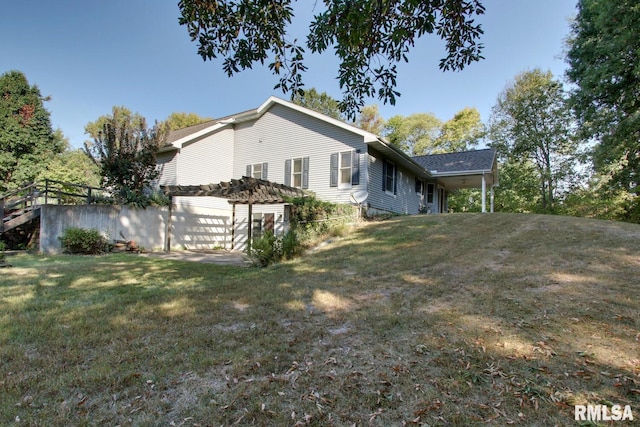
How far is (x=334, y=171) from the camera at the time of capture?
1340cm

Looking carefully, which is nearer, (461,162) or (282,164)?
(282,164)

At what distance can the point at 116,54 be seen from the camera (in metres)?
13.4

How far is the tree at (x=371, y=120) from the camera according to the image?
31.7 meters

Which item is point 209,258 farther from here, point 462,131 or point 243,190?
point 462,131

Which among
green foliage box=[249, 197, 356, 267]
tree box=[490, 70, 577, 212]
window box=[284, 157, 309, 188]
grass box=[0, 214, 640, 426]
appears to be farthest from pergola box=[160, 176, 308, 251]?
tree box=[490, 70, 577, 212]

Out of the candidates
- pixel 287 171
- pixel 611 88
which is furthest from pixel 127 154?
pixel 611 88

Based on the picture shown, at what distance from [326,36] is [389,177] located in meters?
11.1

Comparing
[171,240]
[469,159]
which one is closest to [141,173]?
[171,240]

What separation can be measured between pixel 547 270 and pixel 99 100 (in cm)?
2391

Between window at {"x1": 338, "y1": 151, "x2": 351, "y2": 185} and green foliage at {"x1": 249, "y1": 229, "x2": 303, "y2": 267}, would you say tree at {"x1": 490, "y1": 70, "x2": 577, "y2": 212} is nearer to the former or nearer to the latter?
window at {"x1": 338, "y1": 151, "x2": 351, "y2": 185}

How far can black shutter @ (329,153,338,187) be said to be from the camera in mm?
13344

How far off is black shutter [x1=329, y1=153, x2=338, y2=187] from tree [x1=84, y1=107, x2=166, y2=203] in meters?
7.49

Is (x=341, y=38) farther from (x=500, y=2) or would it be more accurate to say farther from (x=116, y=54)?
(x=116, y=54)

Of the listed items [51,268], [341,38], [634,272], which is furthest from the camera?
[51,268]
